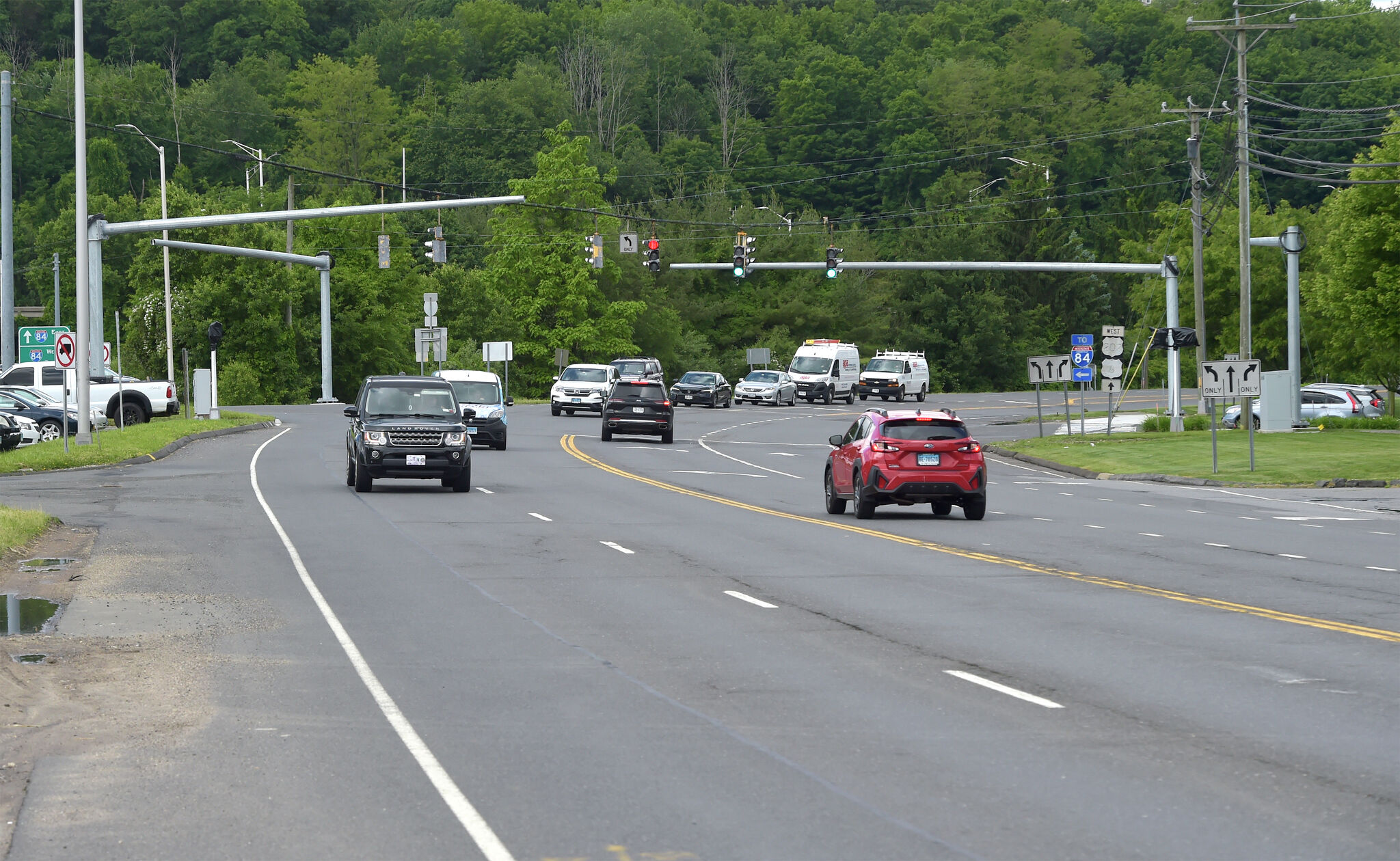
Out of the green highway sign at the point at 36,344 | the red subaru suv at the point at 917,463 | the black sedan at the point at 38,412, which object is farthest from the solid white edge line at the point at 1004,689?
the green highway sign at the point at 36,344

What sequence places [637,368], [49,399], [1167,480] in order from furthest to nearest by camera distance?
[637,368]
[49,399]
[1167,480]

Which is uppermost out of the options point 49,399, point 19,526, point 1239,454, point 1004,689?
point 49,399

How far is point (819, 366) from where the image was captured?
274 ft

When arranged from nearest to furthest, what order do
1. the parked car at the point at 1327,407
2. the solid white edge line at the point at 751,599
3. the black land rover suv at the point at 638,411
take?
1. the solid white edge line at the point at 751,599
2. the black land rover suv at the point at 638,411
3. the parked car at the point at 1327,407

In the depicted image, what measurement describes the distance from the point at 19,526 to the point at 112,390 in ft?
102

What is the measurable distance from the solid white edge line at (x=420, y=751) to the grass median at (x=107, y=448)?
67.4 feet

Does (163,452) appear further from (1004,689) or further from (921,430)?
(1004,689)

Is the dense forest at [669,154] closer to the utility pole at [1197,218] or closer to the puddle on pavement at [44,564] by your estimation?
the utility pole at [1197,218]

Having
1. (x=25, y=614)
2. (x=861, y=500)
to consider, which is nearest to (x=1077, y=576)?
(x=861, y=500)

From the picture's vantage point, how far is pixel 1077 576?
59.2ft

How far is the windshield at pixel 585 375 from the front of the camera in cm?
6494

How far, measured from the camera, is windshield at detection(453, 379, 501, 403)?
42.4 metres

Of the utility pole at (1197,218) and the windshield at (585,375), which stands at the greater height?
the utility pole at (1197,218)

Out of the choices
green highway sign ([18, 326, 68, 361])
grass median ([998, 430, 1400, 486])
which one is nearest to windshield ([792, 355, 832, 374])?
grass median ([998, 430, 1400, 486])
